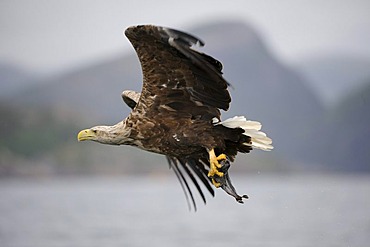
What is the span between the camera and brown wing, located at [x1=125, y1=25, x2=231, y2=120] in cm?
711

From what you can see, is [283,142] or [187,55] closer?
[187,55]

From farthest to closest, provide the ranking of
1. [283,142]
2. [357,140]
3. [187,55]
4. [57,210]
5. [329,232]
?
[283,142], [357,140], [57,210], [329,232], [187,55]

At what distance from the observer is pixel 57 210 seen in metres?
39.1

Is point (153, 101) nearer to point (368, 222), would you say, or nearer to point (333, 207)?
point (368, 222)

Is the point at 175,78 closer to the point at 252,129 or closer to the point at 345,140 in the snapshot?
the point at 252,129

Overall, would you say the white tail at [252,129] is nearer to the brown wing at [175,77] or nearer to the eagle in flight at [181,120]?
the eagle in flight at [181,120]

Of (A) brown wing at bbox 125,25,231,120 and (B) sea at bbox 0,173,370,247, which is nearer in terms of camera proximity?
(A) brown wing at bbox 125,25,231,120

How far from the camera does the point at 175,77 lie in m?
7.64

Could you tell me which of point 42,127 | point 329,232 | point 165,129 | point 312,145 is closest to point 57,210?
point 329,232

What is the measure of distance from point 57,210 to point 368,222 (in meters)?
17.9

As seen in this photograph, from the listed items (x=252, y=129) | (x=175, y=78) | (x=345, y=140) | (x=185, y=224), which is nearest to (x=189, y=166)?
(x=252, y=129)

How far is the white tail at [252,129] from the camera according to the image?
26.2ft

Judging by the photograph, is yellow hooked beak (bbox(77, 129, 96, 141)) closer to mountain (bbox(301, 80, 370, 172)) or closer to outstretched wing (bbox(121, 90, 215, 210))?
outstretched wing (bbox(121, 90, 215, 210))

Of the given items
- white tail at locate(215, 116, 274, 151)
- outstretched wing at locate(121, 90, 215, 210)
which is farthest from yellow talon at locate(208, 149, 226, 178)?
outstretched wing at locate(121, 90, 215, 210)
